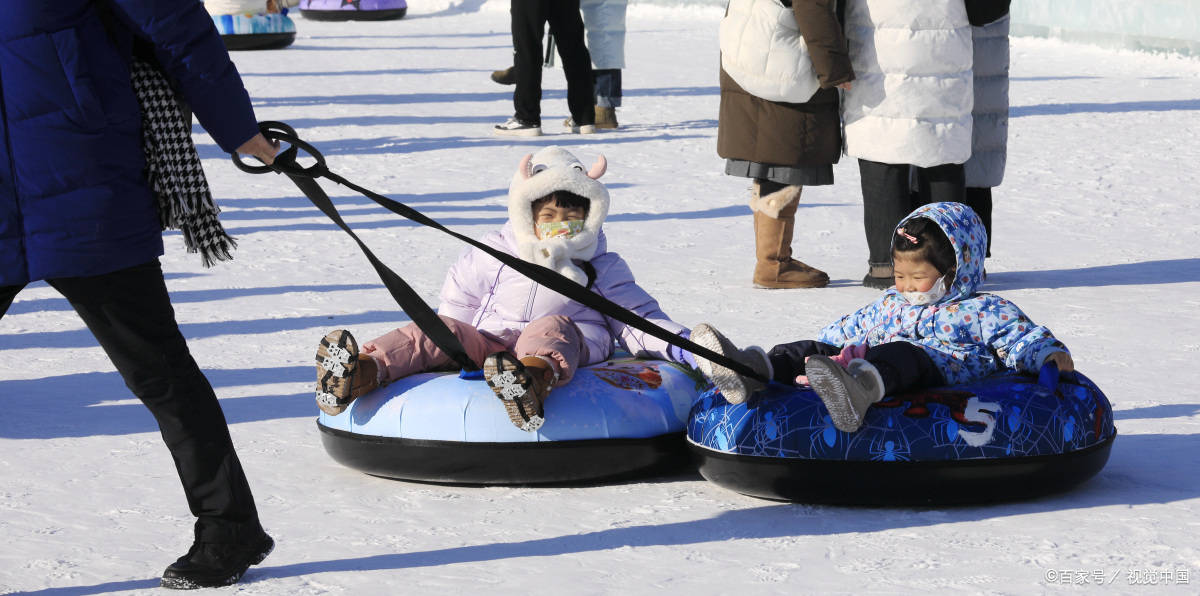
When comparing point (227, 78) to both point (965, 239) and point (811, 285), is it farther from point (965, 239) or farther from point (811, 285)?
point (811, 285)

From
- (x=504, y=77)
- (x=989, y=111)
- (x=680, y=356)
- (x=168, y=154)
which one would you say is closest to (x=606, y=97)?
(x=504, y=77)

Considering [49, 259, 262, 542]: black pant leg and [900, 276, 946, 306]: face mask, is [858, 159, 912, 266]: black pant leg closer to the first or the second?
[900, 276, 946, 306]: face mask

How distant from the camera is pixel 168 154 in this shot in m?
3.29

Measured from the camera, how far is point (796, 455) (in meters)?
4.00

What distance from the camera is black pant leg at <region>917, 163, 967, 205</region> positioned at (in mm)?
6820

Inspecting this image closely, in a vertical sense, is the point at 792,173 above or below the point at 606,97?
above

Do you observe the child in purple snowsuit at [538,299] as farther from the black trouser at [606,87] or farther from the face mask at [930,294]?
the black trouser at [606,87]

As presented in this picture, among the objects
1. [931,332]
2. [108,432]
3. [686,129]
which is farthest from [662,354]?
[686,129]

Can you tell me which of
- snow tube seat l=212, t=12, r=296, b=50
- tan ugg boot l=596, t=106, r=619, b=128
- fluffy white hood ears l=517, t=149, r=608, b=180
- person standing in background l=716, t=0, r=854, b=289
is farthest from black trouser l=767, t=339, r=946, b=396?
snow tube seat l=212, t=12, r=296, b=50

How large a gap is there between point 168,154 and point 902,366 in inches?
72.9

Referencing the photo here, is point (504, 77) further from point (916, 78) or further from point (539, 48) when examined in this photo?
point (916, 78)

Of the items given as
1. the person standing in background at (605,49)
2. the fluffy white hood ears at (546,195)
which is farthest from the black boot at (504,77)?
the fluffy white hood ears at (546,195)

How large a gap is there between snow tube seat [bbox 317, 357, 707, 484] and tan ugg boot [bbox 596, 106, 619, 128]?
8410 millimetres

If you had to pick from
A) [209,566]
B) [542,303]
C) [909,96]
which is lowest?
[209,566]
